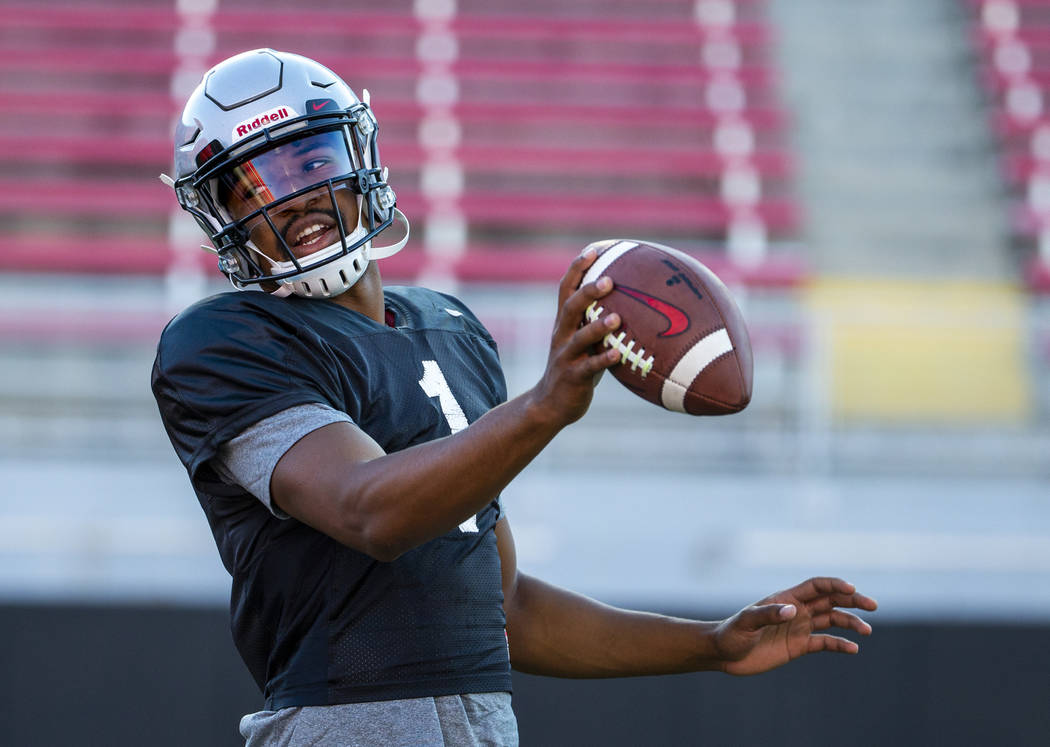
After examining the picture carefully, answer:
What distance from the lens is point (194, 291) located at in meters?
5.49

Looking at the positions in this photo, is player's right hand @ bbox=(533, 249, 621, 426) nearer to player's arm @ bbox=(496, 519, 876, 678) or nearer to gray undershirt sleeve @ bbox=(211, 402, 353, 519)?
gray undershirt sleeve @ bbox=(211, 402, 353, 519)

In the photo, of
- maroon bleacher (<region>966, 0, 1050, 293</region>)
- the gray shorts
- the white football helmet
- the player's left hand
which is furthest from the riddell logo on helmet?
maroon bleacher (<region>966, 0, 1050, 293</region>)

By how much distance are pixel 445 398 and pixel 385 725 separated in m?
0.48

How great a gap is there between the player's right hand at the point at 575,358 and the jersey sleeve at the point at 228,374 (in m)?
0.38

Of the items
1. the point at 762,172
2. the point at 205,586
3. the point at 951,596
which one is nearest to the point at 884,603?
the point at 951,596

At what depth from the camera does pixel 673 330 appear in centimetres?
156

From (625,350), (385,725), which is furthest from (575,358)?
(385,725)

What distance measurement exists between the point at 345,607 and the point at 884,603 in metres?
2.97

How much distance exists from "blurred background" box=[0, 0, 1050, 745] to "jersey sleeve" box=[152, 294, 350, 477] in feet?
6.46

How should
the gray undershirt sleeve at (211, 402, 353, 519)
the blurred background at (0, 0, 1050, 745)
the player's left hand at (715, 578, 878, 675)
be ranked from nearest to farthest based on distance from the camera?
the gray undershirt sleeve at (211, 402, 353, 519)
the player's left hand at (715, 578, 878, 675)
the blurred background at (0, 0, 1050, 745)

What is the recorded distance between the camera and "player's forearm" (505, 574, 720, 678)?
2.17 m

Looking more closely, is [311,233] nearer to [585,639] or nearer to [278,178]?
[278,178]

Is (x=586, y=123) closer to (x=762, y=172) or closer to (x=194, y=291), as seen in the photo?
(x=762, y=172)

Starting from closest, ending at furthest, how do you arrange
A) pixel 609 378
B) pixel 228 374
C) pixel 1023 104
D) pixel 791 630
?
pixel 228 374, pixel 791 630, pixel 609 378, pixel 1023 104
